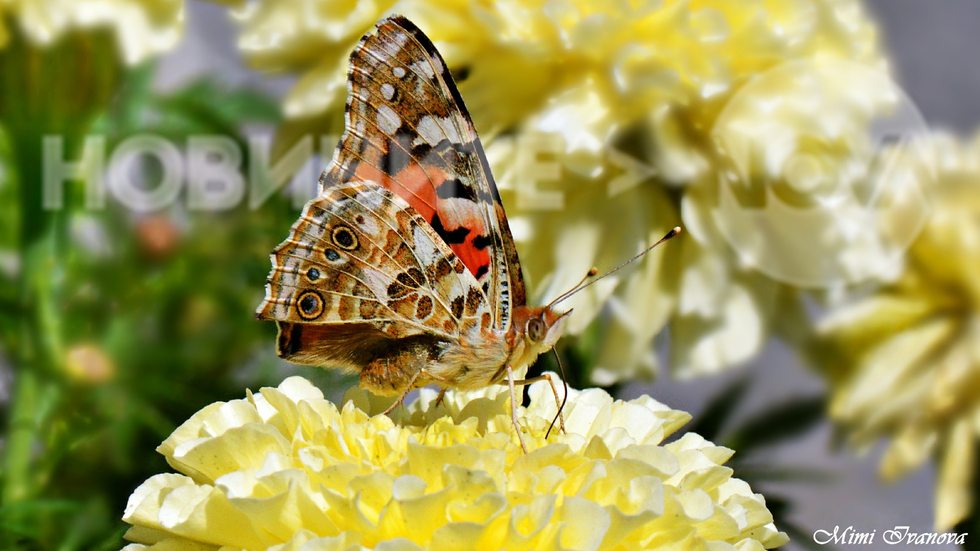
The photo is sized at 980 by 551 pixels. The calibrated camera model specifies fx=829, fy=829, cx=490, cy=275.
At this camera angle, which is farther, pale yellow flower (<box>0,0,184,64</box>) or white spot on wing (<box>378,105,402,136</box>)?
pale yellow flower (<box>0,0,184,64</box>)

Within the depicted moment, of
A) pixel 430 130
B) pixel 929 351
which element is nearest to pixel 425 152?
pixel 430 130

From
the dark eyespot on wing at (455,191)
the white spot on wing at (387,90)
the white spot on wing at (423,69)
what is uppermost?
the white spot on wing at (423,69)

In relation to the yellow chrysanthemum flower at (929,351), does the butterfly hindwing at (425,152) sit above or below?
above

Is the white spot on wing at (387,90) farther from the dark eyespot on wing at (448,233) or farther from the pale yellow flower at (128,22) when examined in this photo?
the pale yellow flower at (128,22)

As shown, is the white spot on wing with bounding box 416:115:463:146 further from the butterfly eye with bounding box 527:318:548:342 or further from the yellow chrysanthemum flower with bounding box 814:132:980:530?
the yellow chrysanthemum flower with bounding box 814:132:980:530

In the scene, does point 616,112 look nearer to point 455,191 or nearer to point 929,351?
point 455,191

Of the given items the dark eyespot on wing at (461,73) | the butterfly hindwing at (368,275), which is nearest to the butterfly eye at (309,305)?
the butterfly hindwing at (368,275)

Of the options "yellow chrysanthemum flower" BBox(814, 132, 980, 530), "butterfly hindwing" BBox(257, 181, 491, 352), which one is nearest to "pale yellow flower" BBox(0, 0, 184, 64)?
"butterfly hindwing" BBox(257, 181, 491, 352)
